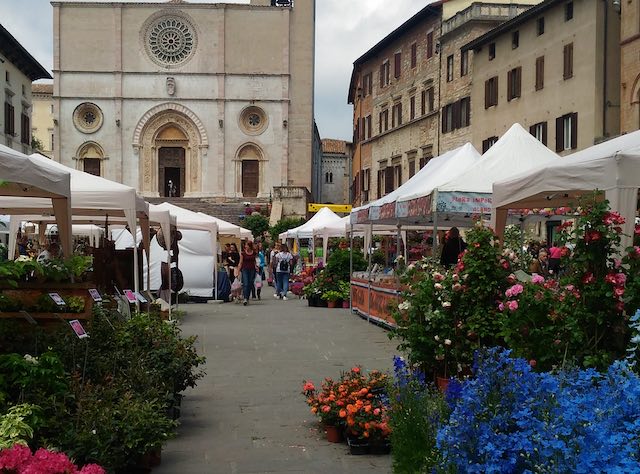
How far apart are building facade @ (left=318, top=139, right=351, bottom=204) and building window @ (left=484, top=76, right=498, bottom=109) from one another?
55.4 m

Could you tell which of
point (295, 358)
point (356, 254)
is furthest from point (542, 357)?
point (356, 254)

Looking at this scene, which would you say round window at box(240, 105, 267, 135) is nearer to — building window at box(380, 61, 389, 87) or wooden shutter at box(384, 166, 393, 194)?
building window at box(380, 61, 389, 87)

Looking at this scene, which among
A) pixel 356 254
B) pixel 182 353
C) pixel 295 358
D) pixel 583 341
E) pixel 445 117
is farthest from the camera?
pixel 445 117

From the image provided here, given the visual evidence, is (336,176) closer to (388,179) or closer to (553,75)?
(388,179)

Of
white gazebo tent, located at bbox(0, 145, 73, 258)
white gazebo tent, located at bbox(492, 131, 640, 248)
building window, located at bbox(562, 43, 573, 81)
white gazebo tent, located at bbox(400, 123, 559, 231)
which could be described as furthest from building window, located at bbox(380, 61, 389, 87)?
white gazebo tent, located at bbox(0, 145, 73, 258)

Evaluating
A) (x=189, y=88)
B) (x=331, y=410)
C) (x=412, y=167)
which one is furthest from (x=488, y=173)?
(x=189, y=88)

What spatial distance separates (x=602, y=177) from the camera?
23.9 ft

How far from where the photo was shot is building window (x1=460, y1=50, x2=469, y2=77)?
129ft

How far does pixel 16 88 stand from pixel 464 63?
71.8 ft

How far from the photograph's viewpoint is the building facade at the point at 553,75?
1124 inches

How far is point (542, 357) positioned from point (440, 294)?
1.99 metres

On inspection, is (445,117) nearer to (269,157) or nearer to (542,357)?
(269,157)

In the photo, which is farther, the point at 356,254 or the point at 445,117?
the point at 445,117

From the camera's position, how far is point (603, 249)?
5887 mm
